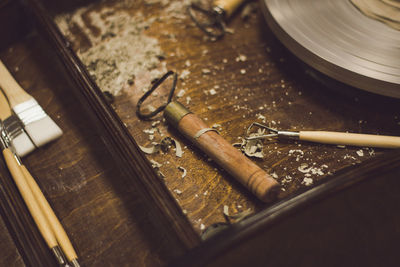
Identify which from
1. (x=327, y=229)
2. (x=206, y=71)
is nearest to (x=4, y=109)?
(x=206, y=71)

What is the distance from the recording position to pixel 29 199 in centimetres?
55

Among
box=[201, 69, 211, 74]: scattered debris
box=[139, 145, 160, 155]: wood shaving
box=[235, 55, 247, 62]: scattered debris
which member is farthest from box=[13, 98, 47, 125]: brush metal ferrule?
box=[235, 55, 247, 62]: scattered debris

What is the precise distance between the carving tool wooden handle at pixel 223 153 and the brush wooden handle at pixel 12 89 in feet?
1.06

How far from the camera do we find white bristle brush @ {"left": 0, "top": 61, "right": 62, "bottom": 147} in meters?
0.65

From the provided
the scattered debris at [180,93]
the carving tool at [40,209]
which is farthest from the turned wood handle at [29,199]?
the scattered debris at [180,93]

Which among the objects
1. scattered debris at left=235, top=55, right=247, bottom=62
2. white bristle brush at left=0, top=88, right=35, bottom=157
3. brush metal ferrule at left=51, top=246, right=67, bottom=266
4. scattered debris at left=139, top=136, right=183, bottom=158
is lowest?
brush metal ferrule at left=51, top=246, right=67, bottom=266

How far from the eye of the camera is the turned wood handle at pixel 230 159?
0.54 metres

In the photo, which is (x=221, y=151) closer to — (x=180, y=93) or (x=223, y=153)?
(x=223, y=153)

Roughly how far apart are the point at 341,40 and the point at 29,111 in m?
0.70

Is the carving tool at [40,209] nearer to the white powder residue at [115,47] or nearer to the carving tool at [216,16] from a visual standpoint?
the white powder residue at [115,47]

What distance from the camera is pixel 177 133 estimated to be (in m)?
0.67

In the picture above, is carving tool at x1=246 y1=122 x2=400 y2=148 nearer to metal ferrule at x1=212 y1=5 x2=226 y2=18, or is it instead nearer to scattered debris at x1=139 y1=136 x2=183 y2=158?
scattered debris at x1=139 y1=136 x2=183 y2=158

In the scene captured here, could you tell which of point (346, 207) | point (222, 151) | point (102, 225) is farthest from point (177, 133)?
point (346, 207)

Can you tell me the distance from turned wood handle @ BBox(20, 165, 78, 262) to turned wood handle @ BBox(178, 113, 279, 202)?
0.91ft
